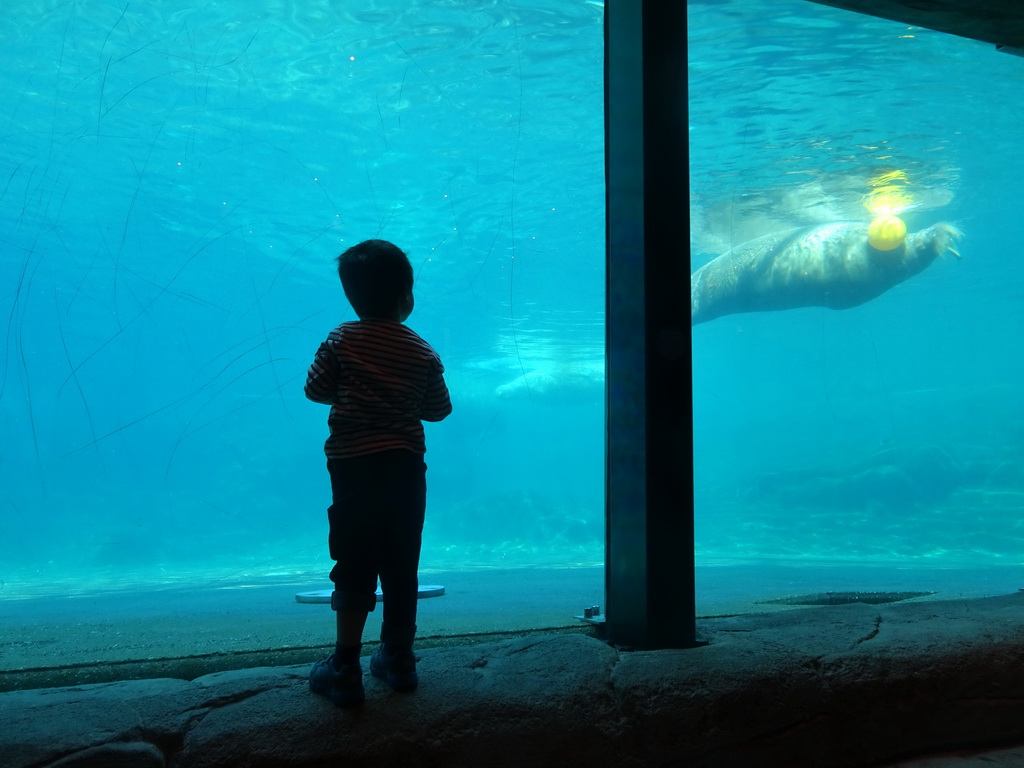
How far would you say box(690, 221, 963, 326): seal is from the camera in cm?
1536

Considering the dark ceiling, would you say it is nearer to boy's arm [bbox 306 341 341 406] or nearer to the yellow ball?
boy's arm [bbox 306 341 341 406]

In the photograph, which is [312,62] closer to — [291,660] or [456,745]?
[291,660]

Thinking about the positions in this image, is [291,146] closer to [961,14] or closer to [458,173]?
[458,173]

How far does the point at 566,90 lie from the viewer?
10523 millimetres

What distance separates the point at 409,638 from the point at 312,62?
9.74m

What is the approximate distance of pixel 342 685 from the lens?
222 centimetres

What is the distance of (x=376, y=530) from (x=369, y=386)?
518mm

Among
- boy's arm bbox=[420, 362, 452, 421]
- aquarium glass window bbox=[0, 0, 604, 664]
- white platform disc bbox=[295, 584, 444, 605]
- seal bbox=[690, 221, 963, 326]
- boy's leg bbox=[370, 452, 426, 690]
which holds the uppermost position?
aquarium glass window bbox=[0, 0, 604, 664]

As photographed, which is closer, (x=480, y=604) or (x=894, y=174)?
(x=480, y=604)

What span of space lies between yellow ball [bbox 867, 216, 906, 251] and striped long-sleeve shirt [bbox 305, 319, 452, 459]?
52.1 feet

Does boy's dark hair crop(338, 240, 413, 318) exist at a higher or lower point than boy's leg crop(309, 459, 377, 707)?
higher

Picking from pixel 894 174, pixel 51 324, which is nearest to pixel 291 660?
pixel 894 174

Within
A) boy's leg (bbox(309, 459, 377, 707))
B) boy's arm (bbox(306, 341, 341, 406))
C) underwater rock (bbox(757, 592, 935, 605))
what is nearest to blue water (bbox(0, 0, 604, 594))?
boy's arm (bbox(306, 341, 341, 406))

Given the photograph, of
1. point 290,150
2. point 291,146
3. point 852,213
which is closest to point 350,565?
point 291,146
